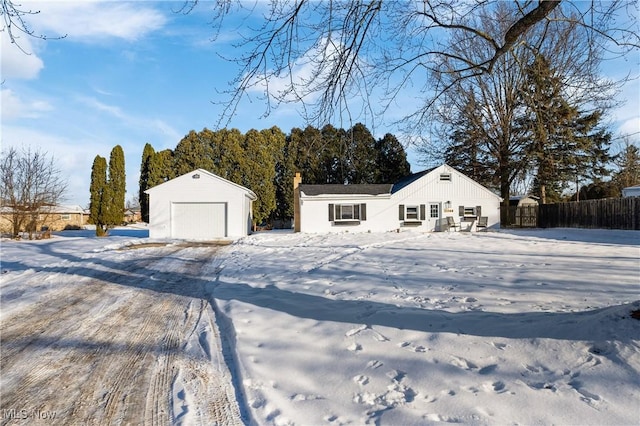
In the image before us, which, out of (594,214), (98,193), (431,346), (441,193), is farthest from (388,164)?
(431,346)

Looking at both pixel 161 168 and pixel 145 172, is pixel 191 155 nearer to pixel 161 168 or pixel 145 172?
pixel 161 168

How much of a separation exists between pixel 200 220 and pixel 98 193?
9.13 meters

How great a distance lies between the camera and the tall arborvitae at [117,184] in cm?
2534

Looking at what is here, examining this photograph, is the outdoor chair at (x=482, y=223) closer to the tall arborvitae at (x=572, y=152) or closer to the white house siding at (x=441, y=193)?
the white house siding at (x=441, y=193)

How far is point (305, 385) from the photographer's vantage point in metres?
3.27

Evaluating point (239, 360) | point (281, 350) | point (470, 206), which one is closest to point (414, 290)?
point (281, 350)

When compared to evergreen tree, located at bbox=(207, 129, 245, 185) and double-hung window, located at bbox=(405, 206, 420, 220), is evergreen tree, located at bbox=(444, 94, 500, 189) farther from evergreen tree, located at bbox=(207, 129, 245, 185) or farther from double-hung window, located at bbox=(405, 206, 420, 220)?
evergreen tree, located at bbox=(207, 129, 245, 185)

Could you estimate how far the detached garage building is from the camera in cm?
2097

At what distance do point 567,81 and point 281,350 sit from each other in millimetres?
5612

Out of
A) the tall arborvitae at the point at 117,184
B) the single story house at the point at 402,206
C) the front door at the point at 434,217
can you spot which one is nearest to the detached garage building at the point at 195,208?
the single story house at the point at 402,206

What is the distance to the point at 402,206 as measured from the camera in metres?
23.9

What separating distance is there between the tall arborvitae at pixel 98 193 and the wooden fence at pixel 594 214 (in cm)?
2921

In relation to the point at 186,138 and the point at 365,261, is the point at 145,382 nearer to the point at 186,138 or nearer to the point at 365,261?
the point at 365,261

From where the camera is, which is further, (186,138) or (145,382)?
(186,138)
